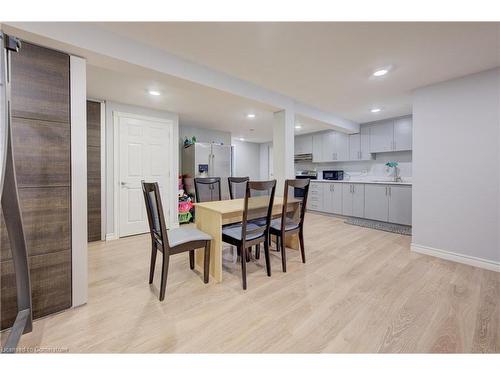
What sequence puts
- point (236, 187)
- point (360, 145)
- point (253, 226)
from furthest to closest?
point (360, 145) → point (236, 187) → point (253, 226)

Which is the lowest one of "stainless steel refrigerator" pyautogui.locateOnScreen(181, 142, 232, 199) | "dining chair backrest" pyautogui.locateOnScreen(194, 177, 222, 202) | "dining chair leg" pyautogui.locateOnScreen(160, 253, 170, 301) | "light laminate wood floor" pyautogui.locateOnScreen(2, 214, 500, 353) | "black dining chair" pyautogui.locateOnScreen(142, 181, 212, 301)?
"light laminate wood floor" pyautogui.locateOnScreen(2, 214, 500, 353)

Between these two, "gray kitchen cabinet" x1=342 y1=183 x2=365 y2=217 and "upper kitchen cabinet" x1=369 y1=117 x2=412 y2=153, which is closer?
"upper kitchen cabinet" x1=369 y1=117 x2=412 y2=153

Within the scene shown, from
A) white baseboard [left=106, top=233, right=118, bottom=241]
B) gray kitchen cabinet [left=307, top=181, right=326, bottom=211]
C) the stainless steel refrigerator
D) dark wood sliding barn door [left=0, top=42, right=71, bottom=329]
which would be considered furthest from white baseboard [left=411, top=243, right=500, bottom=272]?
white baseboard [left=106, top=233, right=118, bottom=241]

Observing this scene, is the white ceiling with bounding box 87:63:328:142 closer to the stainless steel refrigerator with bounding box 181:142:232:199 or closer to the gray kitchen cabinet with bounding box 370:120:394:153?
the stainless steel refrigerator with bounding box 181:142:232:199

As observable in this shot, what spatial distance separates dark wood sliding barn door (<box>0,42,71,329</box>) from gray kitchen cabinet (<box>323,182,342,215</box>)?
496 cm

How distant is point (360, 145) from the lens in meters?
5.13

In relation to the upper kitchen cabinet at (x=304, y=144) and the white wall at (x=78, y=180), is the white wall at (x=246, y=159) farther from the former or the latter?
the white wall at (x=78, y=180)

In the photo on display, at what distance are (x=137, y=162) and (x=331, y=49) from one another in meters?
3.31

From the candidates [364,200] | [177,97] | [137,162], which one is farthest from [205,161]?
[364,200]

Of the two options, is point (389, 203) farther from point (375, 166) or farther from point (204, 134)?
point (204, 134)

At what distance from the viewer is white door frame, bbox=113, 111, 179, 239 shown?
11.7 feet

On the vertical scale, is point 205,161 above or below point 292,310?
above

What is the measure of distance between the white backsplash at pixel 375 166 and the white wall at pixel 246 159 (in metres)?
2.46

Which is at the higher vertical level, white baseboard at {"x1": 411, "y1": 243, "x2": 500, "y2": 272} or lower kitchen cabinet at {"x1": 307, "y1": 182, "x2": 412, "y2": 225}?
lower kitchen cabinet at {"x1": 307, "y1": 182, "x2": 412, "y2": 225}
